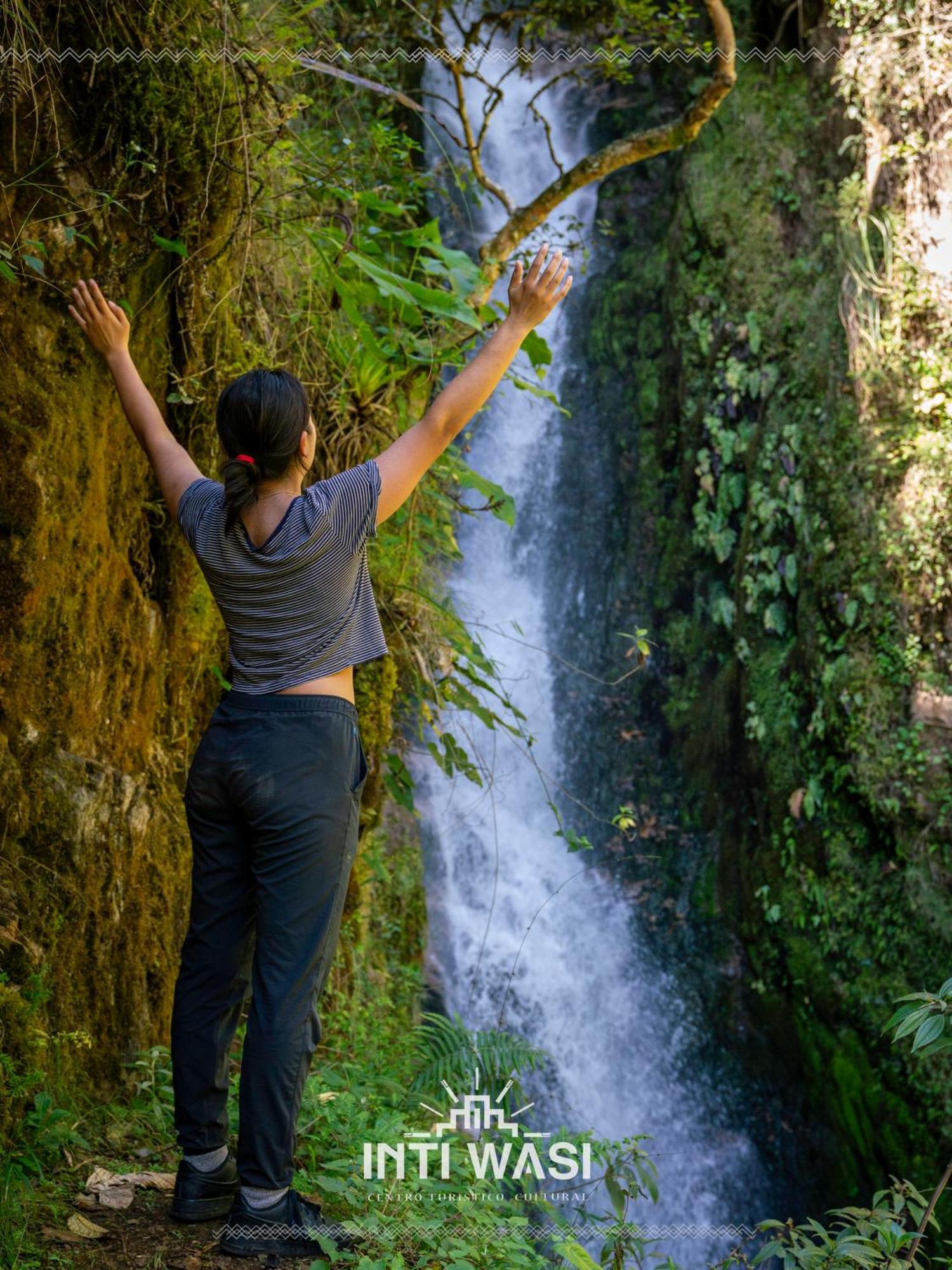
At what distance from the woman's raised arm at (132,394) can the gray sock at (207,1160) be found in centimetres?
147

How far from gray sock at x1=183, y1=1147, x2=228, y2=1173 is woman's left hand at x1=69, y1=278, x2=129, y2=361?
192 centimetres

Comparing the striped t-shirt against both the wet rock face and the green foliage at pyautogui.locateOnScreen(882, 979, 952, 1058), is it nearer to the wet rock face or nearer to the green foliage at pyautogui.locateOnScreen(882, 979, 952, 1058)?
the wet rock face

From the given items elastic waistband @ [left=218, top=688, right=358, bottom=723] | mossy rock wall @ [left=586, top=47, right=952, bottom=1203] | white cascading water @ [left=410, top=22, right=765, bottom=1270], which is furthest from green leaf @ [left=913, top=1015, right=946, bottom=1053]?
mossy rock wall @ [left=586, top=47, right=952, bottom=1203]

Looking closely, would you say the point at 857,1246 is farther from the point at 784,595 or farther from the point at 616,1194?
the point at 784,595

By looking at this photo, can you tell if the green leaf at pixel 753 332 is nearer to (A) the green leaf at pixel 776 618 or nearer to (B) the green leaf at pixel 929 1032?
(A) the green leaf at pixel 776 618

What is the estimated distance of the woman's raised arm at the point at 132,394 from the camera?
252 centimetres

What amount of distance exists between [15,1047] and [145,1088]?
59 cm

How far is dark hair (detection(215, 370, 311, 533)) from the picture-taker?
222 centimetres

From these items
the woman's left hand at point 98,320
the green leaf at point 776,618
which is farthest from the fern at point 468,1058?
the green leaf at point 776,618

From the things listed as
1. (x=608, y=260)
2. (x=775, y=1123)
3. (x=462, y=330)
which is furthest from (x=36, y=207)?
(x=608, y=260)

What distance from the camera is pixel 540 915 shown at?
383 inches

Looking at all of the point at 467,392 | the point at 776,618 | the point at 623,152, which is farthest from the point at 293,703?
the point at 776,618

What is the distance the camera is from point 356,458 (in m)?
4.40

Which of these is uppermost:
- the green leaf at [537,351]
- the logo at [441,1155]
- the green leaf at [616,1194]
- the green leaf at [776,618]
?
the green leaf at [776,618]
